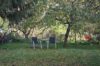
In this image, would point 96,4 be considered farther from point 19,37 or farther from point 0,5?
point 19,37

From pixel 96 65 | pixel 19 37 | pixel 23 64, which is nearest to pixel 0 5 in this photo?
pixel 23 64

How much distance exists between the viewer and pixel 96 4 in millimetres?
11273

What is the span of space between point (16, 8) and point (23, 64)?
8.09ft

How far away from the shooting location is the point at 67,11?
20.7 meters

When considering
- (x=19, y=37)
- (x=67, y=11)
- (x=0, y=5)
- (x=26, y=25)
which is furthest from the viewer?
(x=19, y=37)

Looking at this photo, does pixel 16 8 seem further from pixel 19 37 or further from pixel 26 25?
pixel 19 37

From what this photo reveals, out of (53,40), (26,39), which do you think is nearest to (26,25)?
(26,39)

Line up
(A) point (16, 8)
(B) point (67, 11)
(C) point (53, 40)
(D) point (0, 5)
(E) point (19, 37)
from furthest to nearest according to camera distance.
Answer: (E) point (19, 37), (C) point (53, 40), (B) point (67, 11), (A) point (16, 8), (D) point (0, 5)

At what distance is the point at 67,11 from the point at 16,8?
9.27 m

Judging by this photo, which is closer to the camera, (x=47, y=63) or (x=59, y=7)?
(x=47, y=63)

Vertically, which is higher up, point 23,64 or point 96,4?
point 96,4

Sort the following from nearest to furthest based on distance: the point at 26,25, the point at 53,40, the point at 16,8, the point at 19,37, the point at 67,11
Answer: the point at 16,8, the point at 67,11, the point at 53,40, the point at 26,25, the point at 19,37

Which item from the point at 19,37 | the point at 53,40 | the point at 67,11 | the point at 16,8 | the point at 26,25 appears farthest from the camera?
the point at 19,37

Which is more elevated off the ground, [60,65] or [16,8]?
[16,8]
